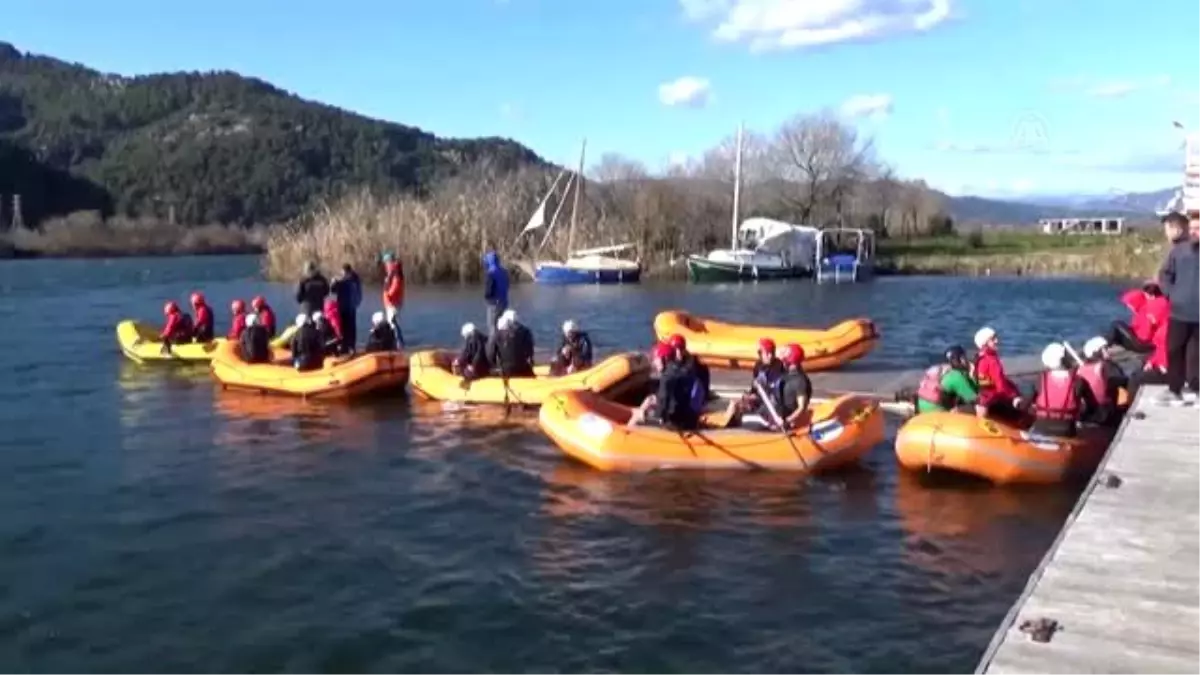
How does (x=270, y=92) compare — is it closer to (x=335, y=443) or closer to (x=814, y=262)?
(x=814, y=262)

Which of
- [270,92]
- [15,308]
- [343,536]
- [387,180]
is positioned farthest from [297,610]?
[270,92]

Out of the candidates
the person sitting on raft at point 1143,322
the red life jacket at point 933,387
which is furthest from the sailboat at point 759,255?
the red life jacket at point 933,387

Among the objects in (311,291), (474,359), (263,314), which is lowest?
(474,359)

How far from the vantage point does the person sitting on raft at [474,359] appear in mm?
18953

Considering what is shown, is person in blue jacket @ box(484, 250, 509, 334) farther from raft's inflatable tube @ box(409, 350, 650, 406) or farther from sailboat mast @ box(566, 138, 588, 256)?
sailboat mast @ box(566, 138, 588, 256)

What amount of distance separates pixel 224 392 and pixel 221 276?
47479mm

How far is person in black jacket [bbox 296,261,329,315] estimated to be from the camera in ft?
71.9

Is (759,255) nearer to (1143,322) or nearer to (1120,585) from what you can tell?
(1143,322)

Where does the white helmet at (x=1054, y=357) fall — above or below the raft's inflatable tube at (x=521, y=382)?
above

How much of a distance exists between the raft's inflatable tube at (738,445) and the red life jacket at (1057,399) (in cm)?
184

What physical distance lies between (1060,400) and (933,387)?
4.75ft

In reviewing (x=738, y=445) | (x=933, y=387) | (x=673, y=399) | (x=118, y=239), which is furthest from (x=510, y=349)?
(x=118, y=239)

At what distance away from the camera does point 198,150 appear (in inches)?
6068

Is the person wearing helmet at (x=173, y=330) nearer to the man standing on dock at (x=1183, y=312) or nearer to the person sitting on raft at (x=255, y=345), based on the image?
the person sitting on raft at (x=255, y=345)
